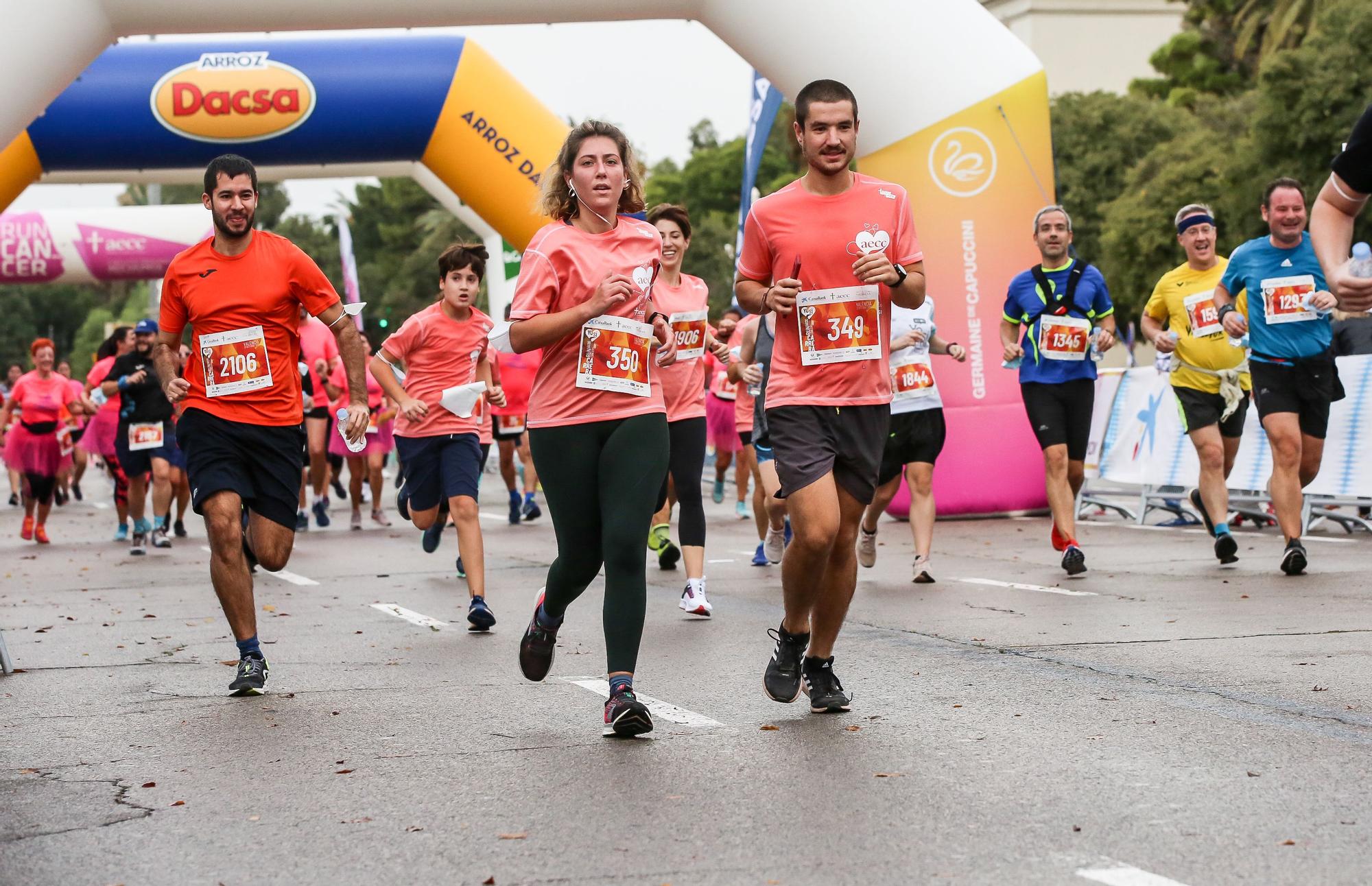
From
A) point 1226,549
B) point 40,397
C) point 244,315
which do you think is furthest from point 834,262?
point 40,397

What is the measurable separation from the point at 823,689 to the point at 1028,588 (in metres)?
4.40

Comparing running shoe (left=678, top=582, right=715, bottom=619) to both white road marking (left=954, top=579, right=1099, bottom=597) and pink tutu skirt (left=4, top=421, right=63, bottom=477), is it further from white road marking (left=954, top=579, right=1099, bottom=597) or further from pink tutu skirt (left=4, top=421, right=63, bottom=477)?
pink tutu skirt (left=4, top=421, right=63, bottom=477)

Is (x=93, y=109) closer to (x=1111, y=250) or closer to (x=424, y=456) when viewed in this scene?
(x=424, y=456)

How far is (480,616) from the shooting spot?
893 centimetres

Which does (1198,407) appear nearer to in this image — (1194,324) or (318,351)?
(1194,324)

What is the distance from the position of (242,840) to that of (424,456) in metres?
5.52

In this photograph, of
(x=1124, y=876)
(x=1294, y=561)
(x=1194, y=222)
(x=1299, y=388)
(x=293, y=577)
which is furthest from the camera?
(x=293, y=577)

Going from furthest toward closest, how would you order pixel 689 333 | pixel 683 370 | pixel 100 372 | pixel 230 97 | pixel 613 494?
pixel 230 97 < pixel 100 372 < pixel 689 333 < pixel 683 370 < pixel 613 494

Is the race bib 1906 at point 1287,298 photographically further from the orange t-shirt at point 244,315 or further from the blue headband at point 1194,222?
the orange t-shirt at point 244,315

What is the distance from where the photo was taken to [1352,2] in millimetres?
36062

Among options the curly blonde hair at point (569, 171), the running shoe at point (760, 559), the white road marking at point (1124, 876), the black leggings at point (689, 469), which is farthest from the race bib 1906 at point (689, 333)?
the white road marking at point (1124, 876)

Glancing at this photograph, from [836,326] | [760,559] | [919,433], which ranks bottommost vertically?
[760,559]

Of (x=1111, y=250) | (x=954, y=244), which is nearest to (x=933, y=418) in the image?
(x=954, y=244)

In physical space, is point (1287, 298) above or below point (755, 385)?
above
